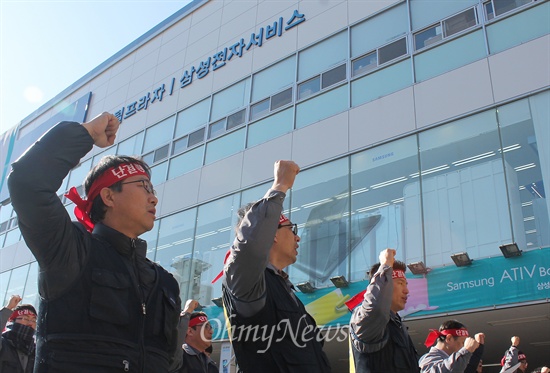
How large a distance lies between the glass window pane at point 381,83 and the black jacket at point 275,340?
30.3 feet

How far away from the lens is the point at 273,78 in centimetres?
1427

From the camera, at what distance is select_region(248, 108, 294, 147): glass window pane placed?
13.1 metres

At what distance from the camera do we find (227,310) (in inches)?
105

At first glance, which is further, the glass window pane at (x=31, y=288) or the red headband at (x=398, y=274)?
the glass window pane at (x=31, y=288)

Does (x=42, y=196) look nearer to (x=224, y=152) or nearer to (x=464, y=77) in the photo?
(x=464, y=77)

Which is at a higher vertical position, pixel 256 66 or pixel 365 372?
pixel 256 66

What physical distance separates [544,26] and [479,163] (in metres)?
2.82

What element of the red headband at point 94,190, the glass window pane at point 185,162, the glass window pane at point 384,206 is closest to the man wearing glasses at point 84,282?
the red headband at point 94,190

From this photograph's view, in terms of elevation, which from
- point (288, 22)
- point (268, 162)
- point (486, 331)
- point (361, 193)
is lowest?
point (486, 331)

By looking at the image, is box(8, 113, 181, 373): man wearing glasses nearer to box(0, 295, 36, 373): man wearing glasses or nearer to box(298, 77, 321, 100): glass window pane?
box(0, 295, 36, 373): man wearing glasses

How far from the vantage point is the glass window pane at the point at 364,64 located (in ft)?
39.2

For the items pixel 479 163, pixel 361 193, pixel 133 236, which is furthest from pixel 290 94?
pixel 133 236

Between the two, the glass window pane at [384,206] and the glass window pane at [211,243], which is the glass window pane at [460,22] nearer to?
the glass window pane at [384,206]

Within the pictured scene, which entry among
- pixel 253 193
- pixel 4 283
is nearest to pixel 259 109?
pixel 253 193
